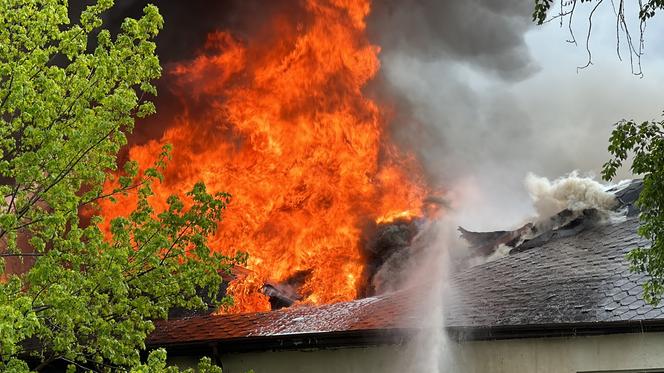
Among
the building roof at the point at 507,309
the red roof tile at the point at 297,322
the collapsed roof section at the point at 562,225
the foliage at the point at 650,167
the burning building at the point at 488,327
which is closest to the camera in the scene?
the foliage at the point at 650,167

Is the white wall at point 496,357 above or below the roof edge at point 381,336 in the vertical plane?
below

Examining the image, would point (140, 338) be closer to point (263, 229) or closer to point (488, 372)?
point (488, 372)

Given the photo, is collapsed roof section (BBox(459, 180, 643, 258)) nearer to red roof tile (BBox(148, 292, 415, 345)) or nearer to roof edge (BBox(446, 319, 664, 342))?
red roof tile (BBox(148, 292, 415, 345))

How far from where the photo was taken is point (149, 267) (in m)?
9.84

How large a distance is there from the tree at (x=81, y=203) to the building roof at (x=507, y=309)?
2.23m

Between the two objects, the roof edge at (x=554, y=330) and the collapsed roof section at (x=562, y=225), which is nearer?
the roof edge at (x=554, y=330)

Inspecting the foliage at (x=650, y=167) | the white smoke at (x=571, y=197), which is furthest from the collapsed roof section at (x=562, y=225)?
the foliage at (x=650, y=167)

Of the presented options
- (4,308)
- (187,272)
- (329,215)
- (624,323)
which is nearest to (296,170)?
(329,215)

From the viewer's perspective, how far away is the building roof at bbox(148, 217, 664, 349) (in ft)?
31.4

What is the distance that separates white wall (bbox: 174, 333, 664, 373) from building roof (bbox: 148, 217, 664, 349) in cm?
21

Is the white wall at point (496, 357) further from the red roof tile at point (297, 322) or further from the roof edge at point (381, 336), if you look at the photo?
the red roof tile at point (297, 322)

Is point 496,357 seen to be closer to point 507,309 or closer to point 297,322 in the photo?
point 507,309

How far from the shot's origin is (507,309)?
10445 millimetres

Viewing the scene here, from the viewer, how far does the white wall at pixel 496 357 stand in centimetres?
924
